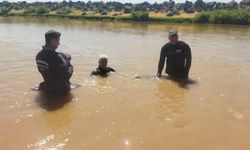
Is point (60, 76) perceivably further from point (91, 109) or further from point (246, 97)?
point (246, 97)

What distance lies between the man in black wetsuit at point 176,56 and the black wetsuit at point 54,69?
317cm

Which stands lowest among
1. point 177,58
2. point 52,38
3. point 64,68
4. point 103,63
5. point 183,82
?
point 183,82

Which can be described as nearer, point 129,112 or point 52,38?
point 129,112

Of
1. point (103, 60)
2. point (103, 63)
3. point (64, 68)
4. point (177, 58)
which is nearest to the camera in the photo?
point (64, 68)

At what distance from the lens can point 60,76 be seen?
8516 millimetres

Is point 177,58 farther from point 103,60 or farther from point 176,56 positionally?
point 103,60

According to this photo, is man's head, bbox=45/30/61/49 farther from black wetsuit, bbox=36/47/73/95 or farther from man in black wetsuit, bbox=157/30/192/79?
man in black wetsuit, bbox=157/30/192/79

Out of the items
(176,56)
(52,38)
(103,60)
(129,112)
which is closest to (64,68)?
(52,38)

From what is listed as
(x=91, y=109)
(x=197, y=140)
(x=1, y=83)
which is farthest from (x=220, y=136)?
(x=1, y=83)

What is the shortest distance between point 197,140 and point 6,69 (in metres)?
8.16

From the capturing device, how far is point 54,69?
834 centimetres

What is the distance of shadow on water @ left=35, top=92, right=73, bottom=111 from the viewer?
8.05m

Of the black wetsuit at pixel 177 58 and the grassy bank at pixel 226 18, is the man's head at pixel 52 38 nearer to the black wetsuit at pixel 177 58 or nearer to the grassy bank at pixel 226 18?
the black wetsuit at pixel 177 58

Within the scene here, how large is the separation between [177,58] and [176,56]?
0.21 ft
